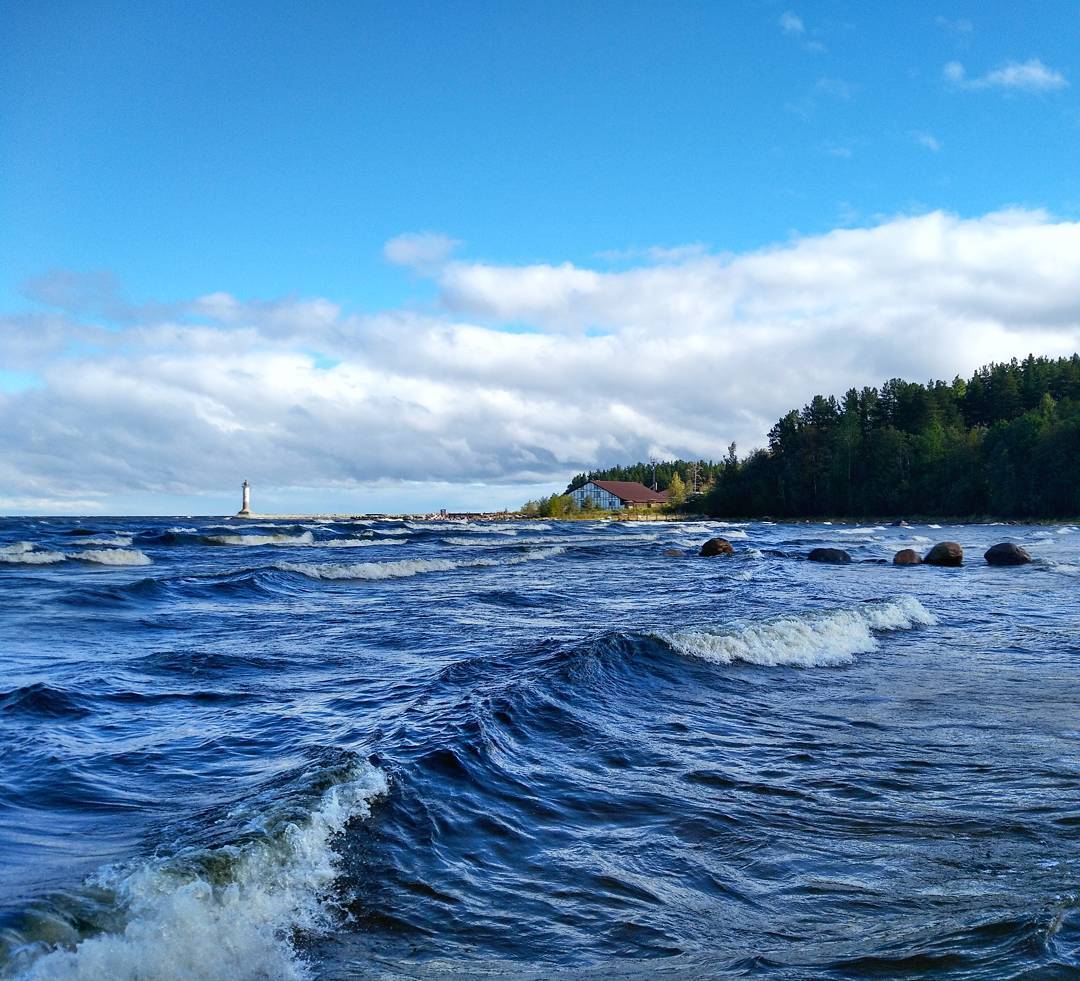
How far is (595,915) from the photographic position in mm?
4441

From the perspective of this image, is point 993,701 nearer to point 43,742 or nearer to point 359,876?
point 359,876

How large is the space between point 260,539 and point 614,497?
100233 mm

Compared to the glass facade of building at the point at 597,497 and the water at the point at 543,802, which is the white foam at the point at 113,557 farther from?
the glass facade of building at the point at 597,497

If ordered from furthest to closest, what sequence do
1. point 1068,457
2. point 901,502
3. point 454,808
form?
point 901,502
point 1068,457
point 454,808

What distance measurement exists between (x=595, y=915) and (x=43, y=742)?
19.7 ft

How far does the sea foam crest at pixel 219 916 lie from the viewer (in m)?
3.67

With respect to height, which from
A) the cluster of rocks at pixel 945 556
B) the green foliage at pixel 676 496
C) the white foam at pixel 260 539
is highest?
the green foliage at pixel 676 496

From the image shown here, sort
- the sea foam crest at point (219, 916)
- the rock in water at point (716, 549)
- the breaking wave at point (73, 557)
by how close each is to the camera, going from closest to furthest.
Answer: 1. the sea foam crest at point (219, 916)
2. the breaking wave at point (73, 557)
3. the rock in water at point (716, 549)

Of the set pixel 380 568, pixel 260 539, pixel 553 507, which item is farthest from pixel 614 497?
pixel 380 568

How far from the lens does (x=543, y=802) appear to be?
630cm

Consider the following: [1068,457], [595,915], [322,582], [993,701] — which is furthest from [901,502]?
[595,915]

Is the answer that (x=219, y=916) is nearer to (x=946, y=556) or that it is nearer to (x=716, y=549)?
(x=946, y=556)

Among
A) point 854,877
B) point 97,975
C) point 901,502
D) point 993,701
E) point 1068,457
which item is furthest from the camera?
point 901,502

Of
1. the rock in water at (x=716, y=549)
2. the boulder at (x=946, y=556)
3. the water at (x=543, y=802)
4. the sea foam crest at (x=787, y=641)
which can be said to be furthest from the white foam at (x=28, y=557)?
the boulder at (x=946, y=556)
